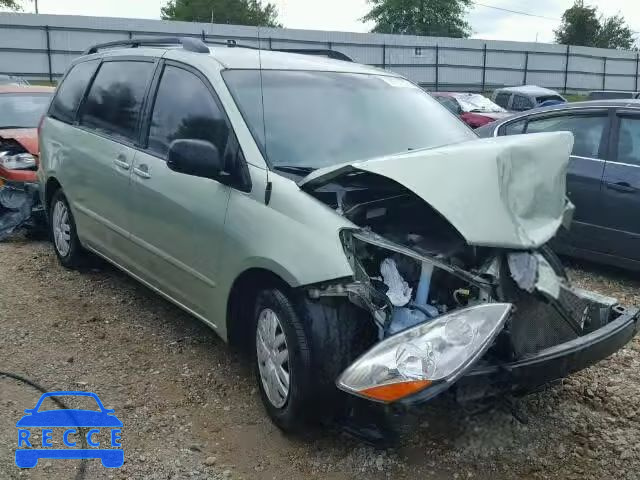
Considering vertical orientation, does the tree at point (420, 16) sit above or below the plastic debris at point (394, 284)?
above

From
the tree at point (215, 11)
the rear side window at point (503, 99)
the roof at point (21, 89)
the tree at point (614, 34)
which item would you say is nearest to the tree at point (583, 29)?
the tree at point (614, 34)

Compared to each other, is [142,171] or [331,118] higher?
[331,118]

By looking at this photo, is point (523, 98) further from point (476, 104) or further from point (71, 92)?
point (71, 92)

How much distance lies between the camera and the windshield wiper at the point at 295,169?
3.40 m

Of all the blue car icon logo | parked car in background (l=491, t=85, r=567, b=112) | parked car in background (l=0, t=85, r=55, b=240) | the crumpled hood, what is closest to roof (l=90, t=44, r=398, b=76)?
the crumpled hood

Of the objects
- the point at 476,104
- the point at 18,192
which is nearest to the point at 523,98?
the point at 476,104

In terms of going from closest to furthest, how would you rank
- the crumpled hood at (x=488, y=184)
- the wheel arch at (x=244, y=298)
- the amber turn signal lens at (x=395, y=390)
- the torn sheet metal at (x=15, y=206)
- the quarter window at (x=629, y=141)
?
the amber turn signal lens at (x=395, y=390), the crumpled hood at (x=488, y=184), the wheel arch at (x=244, y=298), the quarter window at (x=629, y=141), the torn sheet metal at (x=15, y=206)

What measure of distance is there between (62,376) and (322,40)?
1006 inches

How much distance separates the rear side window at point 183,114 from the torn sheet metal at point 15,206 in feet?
10.7

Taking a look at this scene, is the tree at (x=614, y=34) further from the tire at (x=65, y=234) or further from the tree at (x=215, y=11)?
the tire at (x=65, y=234)

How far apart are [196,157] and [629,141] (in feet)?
12.7

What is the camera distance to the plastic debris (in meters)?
2.93

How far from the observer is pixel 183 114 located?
157 inches

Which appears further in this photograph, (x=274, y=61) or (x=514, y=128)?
(x=514, y=128)
